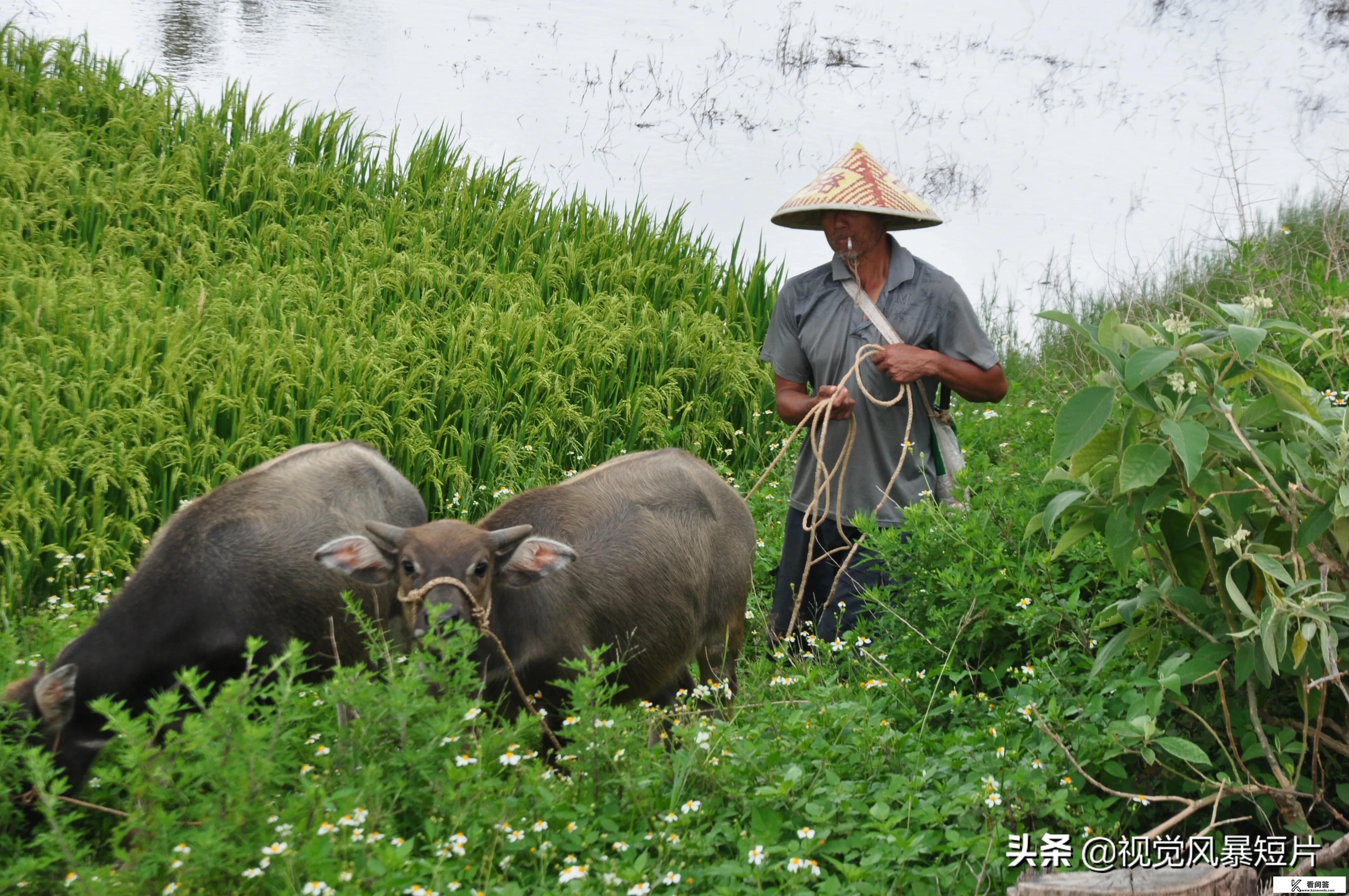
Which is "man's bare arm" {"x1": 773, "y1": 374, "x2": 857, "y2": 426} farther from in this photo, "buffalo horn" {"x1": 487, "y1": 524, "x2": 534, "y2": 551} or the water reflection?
the water reflection

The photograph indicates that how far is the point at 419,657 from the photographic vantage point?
2.59 metres

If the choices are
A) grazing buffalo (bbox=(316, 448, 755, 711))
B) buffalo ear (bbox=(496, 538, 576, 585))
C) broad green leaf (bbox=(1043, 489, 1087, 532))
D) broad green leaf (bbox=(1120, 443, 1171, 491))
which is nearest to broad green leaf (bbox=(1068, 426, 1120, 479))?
broad green leaf (bbox=(1043, 489, 1087, 532))

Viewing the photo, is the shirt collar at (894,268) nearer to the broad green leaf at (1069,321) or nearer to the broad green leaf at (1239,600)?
the broad green leaf at (1069,321)

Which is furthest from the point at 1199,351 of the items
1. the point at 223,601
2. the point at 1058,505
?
the point at 223,601

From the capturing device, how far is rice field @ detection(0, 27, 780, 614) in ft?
17.5

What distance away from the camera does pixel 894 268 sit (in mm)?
4691

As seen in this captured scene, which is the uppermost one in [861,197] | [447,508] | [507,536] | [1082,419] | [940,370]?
[861,197]

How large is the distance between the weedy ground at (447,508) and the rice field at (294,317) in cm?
3

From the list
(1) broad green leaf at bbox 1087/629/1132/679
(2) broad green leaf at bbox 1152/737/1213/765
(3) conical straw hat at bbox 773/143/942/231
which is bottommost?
(2) broad green leaf at bbox 1152/737/1213/765

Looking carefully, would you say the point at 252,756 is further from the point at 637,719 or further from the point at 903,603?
the point at 903,603

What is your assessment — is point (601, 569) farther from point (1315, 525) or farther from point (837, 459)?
point (1315, 525)

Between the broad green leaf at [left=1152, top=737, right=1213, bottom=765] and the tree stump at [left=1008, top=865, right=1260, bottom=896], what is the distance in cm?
23

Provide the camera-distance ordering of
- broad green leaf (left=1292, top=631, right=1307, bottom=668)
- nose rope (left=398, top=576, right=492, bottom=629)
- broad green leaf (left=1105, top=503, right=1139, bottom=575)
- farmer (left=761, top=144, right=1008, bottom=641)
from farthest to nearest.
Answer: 1. farmer (left=761, top=144, right=1008, bottom=641)
2. nose rope (left=398, top=576, right=492, bottom=629)
3. broad green leaf (left=1105, top=503, right=1139, bottom=575)
4. broad green leaf (left=1292, top=631, right=1307, bottom=668)

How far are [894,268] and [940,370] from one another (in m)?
Answer: 0.49
